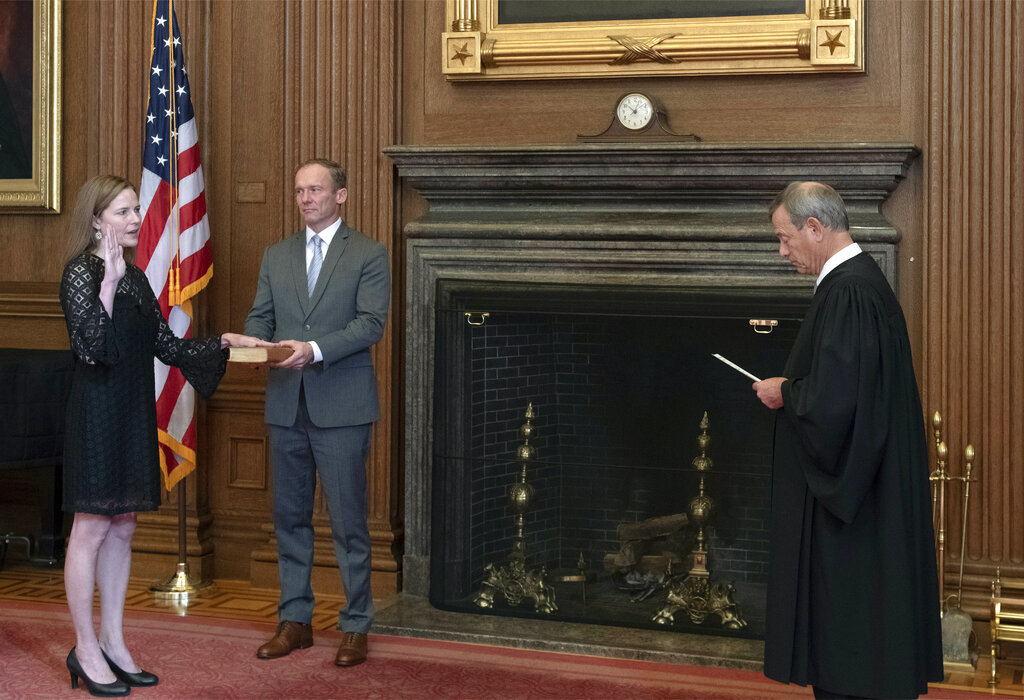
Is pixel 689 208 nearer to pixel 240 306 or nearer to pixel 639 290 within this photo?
pixel 639 290

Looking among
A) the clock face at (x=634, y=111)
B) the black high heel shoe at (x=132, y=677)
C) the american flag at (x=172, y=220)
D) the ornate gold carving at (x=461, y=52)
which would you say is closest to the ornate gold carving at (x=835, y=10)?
the clock face at (x=634, y=111)

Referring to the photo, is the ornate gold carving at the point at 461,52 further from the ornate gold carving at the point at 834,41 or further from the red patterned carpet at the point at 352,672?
the red patterned carpet at the point at 352,672

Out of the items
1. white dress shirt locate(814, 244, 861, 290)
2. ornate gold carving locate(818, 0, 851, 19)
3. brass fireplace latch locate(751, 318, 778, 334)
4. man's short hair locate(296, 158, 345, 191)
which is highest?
ornate gold carving locate(818, 0, 851, 19)

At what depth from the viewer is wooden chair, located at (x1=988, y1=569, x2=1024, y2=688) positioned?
170 inches

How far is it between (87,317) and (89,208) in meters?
0.39

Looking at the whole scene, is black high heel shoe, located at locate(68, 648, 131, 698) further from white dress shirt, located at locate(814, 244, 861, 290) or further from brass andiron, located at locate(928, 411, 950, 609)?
brass andiron, located at locate(928, 411, 950, 609)

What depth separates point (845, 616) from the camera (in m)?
2.95

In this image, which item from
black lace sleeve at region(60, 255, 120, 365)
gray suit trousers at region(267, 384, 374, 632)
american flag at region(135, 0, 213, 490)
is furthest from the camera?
american flag at region(135, 0, 213, 490)

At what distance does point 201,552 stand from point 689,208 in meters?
2.84

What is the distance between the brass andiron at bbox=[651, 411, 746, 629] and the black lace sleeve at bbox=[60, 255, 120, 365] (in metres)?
2.32

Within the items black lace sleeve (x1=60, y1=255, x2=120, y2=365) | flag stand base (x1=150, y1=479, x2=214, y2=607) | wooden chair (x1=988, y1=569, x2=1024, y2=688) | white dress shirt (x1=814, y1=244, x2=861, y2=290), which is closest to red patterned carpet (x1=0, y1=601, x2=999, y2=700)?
wooden chair (x1=988, y1=569, x2=1024, y2=688)

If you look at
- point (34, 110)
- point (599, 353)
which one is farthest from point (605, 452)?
point (34, 110)

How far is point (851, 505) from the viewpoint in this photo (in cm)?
291

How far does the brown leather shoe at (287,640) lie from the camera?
14.6ft
